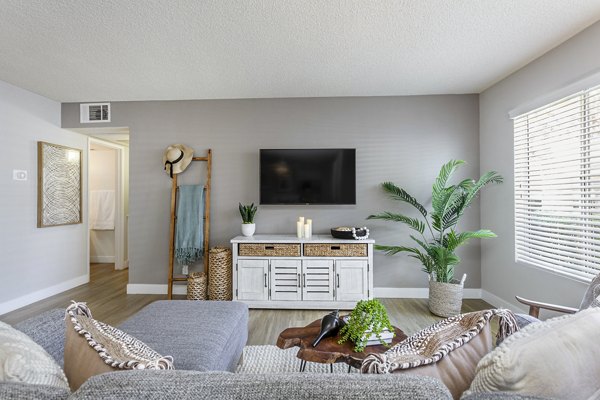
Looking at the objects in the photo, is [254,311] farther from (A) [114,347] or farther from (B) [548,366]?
(B) [548,366]

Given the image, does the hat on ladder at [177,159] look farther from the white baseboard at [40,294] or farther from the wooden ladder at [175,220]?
the white baseboard at [40,294]

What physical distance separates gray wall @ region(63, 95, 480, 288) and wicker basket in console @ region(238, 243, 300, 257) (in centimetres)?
45

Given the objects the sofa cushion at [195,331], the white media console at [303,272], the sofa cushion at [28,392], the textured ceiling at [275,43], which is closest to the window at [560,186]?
the textured ceiling at [275,43]

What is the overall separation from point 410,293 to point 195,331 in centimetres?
283

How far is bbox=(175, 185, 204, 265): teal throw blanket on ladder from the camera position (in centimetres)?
349

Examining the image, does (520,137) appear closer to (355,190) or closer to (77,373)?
(355,190)

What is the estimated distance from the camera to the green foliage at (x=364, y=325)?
4.95 feet

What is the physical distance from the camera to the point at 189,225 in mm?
3516

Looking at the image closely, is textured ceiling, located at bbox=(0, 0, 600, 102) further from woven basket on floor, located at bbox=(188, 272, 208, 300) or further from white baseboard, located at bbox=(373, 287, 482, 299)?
white baseboard, located at bbox=(373, 287, 482, 299)

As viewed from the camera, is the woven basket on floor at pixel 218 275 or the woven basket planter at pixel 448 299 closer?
the woven basket planter at pixel 448 299

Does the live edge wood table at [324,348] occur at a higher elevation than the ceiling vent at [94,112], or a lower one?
lower

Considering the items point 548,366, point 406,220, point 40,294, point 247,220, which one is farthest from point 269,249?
point 40,294

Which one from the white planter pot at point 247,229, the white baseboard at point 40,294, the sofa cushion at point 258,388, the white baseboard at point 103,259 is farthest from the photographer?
the white baseboard at point 103,259

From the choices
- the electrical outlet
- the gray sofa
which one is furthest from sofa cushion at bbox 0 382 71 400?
the electrical outlet
